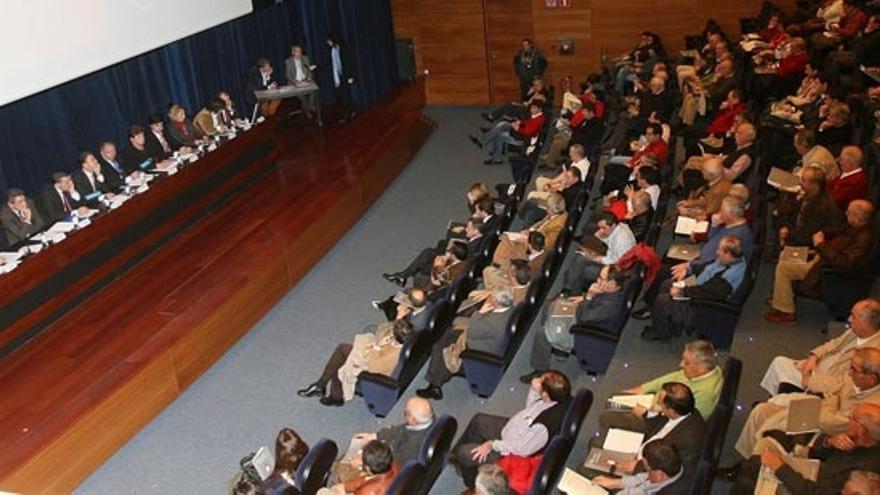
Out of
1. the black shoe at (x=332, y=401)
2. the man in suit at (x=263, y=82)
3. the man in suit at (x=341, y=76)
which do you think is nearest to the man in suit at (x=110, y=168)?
the man in suit at (x=263, y=82)

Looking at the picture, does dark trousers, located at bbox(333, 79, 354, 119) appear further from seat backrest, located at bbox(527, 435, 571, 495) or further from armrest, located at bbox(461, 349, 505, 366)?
seat backrest, located at bbox(527, 435, 571, 495)

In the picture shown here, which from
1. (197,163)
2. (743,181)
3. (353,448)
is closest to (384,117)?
(197,163)

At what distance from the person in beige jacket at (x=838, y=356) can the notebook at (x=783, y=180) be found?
2555 millimetres

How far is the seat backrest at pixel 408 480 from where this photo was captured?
4.55 m

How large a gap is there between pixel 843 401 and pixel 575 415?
4.94ft

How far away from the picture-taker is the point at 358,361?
643 centimetres

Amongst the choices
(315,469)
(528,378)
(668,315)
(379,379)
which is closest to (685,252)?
(668,315)

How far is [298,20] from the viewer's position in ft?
42.2

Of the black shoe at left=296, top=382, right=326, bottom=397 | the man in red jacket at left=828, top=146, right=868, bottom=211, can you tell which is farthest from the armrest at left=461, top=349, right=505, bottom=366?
the man in red jacket at left=828, top=146, right=868, bottom=211

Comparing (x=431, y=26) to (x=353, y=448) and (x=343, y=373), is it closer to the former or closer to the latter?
(x=343, y=373)

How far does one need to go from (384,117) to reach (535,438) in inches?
304

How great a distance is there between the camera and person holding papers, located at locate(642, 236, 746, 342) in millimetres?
6219

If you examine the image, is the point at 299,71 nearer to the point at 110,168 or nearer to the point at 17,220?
the point at 110,168

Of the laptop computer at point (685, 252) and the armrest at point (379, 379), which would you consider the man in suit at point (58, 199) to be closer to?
the armrest at point (379, 379)
